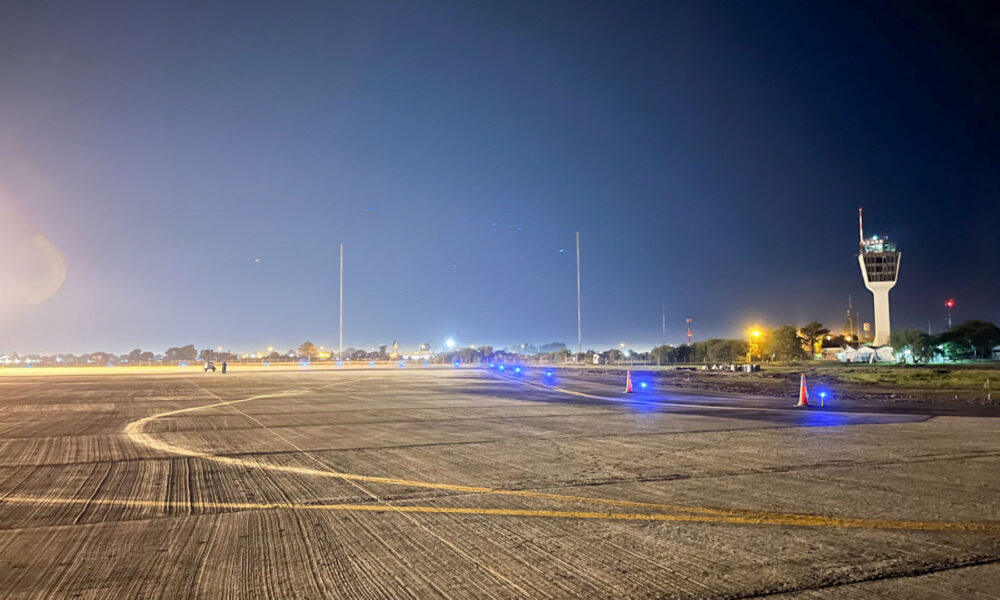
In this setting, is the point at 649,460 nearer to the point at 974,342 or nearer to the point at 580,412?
the point at 580,412

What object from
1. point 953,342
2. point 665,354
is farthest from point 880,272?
point 665,354

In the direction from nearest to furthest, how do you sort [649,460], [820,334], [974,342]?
[649,460] < [974,342] < [820,334]

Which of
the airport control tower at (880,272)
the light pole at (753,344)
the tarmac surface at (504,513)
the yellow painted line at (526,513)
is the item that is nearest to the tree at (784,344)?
the light pole at (753,344)

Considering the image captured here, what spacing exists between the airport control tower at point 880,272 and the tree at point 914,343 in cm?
1099

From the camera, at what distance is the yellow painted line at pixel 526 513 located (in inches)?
199

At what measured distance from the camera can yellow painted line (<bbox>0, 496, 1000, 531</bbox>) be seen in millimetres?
5055

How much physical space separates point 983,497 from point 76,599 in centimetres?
803

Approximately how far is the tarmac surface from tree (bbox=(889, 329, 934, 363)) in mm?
97082

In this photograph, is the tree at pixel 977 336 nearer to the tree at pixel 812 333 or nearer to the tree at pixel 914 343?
the tree at pixel 914 343

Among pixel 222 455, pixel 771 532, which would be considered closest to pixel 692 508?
pixel 771 532

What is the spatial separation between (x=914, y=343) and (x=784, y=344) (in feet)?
70.1

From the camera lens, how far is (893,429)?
37.9ft

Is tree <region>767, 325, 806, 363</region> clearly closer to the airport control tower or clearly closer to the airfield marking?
the airport control tower

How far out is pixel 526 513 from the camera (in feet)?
18.2
